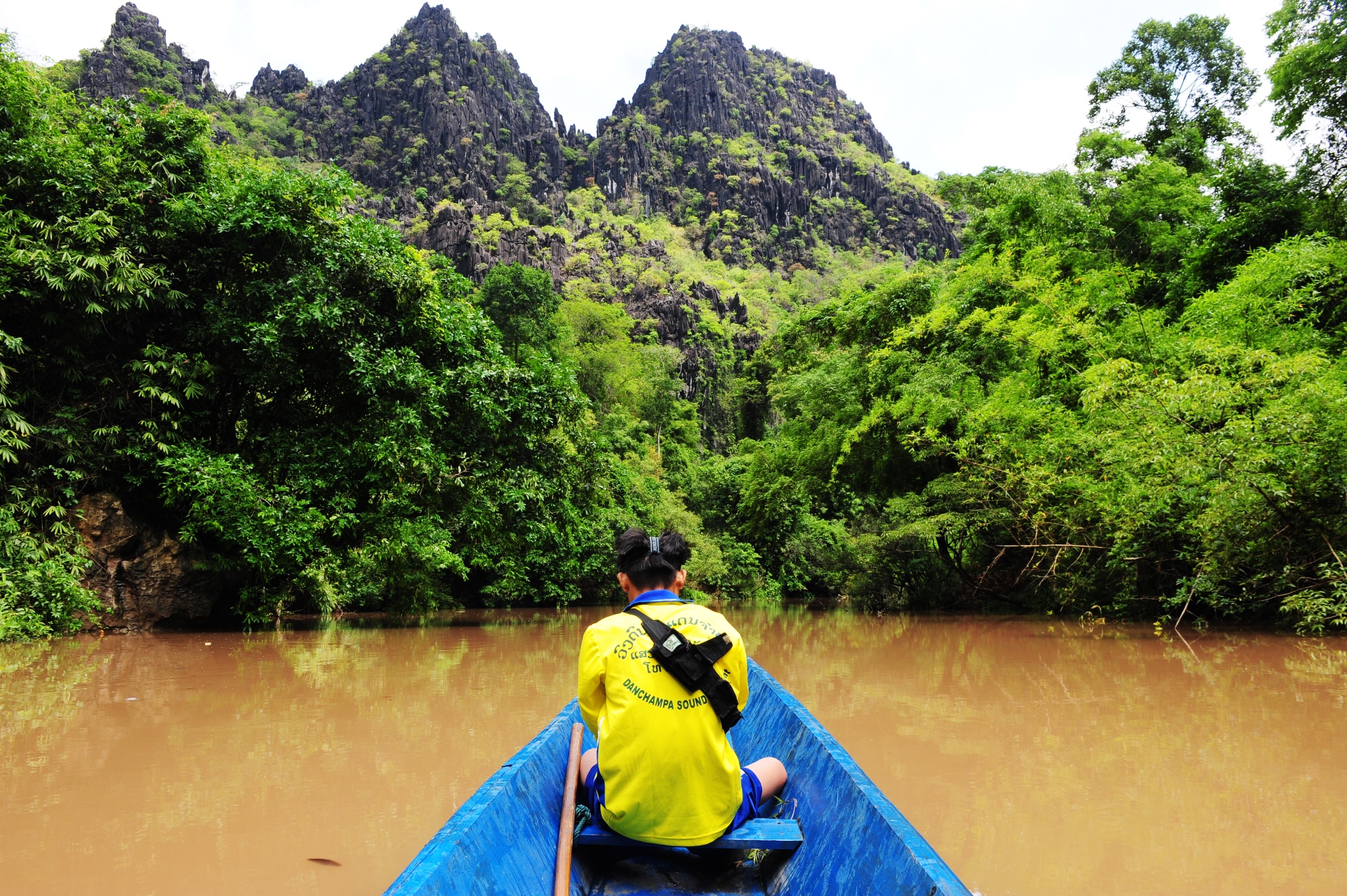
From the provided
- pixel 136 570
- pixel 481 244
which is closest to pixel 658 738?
pixel 136 570

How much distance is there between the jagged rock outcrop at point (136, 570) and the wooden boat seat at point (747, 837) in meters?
8.29

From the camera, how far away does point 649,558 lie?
223cm

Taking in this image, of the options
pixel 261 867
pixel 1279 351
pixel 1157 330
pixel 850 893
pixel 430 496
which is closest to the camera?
pixel 850 893

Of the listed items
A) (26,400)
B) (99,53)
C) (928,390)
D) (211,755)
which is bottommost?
(211,755)

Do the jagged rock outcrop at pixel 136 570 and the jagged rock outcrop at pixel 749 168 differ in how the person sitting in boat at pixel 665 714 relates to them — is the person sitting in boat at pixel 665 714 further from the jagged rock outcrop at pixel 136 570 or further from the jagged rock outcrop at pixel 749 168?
the jagged rock outcrop at pixel 749 168

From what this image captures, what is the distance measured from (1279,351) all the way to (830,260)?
64.7m

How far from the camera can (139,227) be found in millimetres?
8242

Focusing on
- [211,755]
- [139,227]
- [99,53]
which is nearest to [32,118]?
[139,227]

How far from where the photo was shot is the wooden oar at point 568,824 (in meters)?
1.87

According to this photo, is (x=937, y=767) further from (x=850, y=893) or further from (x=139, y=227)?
(x=139, y=227)

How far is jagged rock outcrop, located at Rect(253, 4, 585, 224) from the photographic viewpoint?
2271 inches

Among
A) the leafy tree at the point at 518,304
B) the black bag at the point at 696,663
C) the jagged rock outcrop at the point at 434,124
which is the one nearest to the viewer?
the black bag at the point at 696,663

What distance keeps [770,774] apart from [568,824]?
78 cm

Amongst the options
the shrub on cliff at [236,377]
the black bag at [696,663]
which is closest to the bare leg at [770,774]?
the black bag at [696,663]
